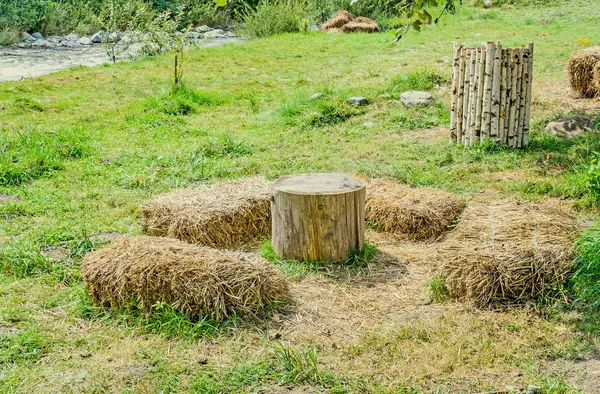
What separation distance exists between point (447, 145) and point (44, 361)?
602 cm

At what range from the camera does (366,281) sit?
18.1 feet

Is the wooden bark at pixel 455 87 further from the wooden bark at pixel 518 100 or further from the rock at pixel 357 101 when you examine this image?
the rock at pixel 357 101

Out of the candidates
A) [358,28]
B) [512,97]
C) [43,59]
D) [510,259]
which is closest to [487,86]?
[512,97]

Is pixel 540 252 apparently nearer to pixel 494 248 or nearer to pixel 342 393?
pixel 494 248

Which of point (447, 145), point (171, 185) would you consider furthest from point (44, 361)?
point (447, 145)

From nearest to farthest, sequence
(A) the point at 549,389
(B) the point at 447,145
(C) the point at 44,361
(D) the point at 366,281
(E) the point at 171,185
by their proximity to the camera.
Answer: (A) the point at 549,389
(C) the point at 44,361
(D) the point at 366,281
(E) the point at 171,185
(B) the point at 447,145

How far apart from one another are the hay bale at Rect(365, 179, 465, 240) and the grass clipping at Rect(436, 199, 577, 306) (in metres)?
0.63

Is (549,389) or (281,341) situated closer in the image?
(549,389)

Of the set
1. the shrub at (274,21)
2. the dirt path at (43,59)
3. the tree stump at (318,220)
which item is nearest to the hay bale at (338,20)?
the shrub at (274,21)

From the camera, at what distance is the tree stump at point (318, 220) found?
5578mm

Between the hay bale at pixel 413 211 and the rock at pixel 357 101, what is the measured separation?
4581 mm

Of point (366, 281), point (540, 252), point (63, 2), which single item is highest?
point (63, 2)

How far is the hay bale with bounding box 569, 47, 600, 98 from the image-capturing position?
10.6 m

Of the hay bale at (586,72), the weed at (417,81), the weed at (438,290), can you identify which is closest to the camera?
the weed at (438,290)
